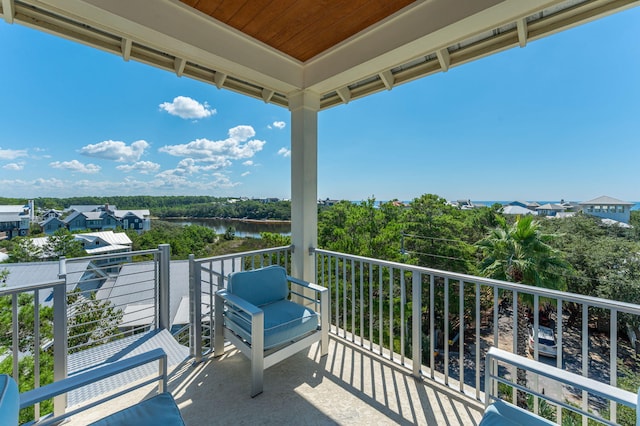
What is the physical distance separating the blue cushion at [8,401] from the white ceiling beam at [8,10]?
2.50 m

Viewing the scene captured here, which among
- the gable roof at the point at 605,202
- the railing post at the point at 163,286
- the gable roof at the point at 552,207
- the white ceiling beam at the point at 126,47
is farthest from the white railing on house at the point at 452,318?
the gable roof at the point at 552,207

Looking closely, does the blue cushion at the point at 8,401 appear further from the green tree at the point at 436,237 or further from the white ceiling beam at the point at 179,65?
the green tree at the point at 436,237

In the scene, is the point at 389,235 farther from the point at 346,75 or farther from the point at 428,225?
the point at 346,75

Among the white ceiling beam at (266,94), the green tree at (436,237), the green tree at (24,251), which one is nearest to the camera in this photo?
the white ceiling beam at (266,94)

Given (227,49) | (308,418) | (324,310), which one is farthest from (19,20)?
(308,418)

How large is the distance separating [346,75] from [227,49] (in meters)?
1.20

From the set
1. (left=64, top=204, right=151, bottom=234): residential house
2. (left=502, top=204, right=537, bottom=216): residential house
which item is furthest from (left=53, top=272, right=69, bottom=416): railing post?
(left=502, top=204, right=537, bottom=216): residential house

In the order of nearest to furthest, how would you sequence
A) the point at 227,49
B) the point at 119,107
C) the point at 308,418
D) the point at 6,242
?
the point at 308,418 < the point at 227,49 < the point at 6,242 < the point at 119,107

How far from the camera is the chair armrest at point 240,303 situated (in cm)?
206

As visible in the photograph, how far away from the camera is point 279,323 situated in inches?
89.1

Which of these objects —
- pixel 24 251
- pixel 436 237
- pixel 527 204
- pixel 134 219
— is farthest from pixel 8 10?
pixel 527 204

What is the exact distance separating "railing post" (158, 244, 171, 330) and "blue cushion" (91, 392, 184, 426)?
2176 mm

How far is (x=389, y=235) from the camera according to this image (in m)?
16.3

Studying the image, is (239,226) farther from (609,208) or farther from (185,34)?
(609,208)
